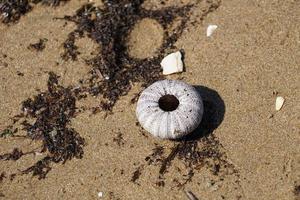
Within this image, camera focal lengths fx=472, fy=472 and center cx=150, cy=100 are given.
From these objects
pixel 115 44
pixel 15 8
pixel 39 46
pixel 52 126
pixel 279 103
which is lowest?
pixel 279 103

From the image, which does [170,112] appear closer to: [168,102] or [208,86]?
[168,102]

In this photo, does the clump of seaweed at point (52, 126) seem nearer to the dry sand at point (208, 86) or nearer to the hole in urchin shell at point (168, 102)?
the dry sand at point (208, 86)

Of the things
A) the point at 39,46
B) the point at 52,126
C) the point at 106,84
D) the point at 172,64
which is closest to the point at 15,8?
the point at 39,46

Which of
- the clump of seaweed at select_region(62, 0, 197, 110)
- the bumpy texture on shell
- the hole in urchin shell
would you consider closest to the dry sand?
the clump of seaweed at select_region(62, 0, 197, 110)

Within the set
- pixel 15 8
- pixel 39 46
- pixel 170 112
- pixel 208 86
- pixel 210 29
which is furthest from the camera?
pixel 15 8

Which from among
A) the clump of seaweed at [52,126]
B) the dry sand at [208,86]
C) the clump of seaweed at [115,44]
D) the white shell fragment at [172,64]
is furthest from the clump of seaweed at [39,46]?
the white shell fragment at [172,64]

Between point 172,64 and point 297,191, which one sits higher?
point 172,64
